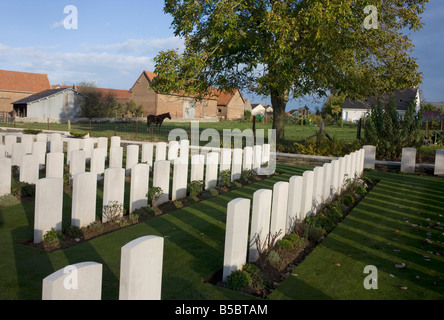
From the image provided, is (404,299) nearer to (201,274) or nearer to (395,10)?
(201,274)

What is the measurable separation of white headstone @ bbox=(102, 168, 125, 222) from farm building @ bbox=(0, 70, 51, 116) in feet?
168

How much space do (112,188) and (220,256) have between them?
226cm

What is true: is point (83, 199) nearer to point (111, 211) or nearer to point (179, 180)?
point (111, 211)

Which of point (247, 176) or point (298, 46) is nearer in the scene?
point (247, 176)

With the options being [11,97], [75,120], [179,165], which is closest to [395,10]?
[179,165]

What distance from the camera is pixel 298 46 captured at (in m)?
15.0

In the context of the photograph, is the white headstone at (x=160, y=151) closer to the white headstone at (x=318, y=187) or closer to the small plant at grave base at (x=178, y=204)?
the small plant at grave base at (x=178, y=204)

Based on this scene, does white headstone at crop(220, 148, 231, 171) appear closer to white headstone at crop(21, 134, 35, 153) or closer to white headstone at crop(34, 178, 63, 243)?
white headstone at crop(34, 178, 63, 243)

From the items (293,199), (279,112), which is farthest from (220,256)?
(279,112)

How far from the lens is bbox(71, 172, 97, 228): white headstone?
18.2 feet

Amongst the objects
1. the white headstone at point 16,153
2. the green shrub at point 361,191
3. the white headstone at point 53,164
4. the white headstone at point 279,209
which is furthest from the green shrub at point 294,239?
the white headstone at point 16,153
